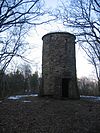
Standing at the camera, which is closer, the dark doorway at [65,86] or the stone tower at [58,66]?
the stone tower at [58,66]

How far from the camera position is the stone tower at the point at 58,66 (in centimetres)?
2072

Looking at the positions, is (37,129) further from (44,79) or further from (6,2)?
(44,79)

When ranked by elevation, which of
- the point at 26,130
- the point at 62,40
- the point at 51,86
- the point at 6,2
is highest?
the point at 62,40

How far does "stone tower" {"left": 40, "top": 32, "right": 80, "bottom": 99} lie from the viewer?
20.7 m

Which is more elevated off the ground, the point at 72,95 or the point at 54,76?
the point at 54,76

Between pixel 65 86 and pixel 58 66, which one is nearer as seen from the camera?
pixel 58 66

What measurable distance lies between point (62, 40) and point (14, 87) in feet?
86.0

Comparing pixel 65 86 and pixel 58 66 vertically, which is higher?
pixel 58 66

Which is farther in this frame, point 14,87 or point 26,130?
point 14,87

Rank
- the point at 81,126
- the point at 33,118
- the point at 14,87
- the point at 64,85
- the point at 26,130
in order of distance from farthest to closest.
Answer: the point at 14,87, the point at 64,85, the point at 33,118, the point at 81,126, the point at 26,130

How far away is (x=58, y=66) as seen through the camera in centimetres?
2092

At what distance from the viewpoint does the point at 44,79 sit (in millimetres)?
21734

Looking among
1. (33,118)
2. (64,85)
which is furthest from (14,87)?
(33,118)

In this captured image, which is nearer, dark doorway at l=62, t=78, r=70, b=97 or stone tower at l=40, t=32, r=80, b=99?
stone tower at l=40, t=32, r=80, b=99
